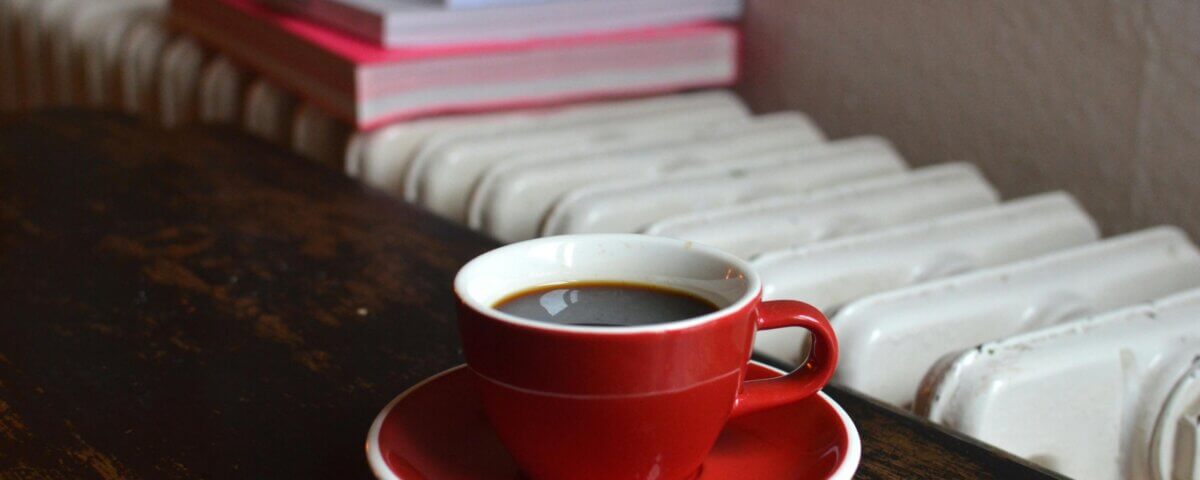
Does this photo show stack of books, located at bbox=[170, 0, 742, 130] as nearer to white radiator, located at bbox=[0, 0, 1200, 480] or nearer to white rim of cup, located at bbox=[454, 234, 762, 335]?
white radiator, located at bbox=[0, 0, 1200, 480]

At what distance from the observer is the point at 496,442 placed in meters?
0.40

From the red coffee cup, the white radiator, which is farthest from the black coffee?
the white radiator

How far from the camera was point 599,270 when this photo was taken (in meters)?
0.39

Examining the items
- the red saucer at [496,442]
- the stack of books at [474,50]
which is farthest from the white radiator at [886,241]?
the red saucer at [496,442]

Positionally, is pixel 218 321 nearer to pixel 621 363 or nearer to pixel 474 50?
pixel 621 363

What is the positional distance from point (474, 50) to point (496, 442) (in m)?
0.54

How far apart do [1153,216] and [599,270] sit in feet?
1.61

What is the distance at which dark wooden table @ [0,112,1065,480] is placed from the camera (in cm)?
43

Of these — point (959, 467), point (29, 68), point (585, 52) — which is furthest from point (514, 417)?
point (29, 68)

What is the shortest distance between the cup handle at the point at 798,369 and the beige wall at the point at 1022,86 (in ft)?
1.42

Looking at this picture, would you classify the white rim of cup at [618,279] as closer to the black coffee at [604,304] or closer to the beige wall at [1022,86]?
the black coffee at [604,304]

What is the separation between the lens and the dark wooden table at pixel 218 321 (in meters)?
0.43

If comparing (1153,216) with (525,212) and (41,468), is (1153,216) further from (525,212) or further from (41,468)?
(41,468)

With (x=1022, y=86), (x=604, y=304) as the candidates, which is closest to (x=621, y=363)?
(x=604, y=304)
